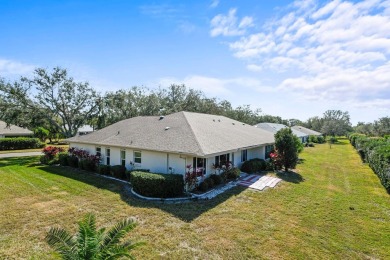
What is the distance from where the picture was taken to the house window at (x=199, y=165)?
46.1 feet

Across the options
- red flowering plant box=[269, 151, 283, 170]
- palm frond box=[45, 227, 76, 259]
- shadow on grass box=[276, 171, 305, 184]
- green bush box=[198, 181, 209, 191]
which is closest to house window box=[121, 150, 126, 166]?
green bush box=[198, 181, 209, 191]

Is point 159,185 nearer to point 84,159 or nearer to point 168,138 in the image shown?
point 168,138

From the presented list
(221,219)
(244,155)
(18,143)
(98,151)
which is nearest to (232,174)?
(244,155)

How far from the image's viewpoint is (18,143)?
1348 inches

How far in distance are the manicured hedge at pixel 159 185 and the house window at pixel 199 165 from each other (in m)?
1.68

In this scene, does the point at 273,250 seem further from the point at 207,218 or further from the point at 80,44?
the point at 80,44

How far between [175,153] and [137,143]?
12.8ft

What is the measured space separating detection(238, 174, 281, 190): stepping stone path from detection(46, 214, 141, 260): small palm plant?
1065 centimetres

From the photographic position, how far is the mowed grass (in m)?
7.49

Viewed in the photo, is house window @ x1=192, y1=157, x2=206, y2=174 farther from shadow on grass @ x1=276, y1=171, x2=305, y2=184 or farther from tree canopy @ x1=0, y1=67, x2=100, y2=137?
tree canopy @ x1=0, y1=67, x2=100, y2=137

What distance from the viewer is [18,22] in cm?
1365

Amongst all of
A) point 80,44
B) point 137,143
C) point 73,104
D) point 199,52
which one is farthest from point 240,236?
point 73,104

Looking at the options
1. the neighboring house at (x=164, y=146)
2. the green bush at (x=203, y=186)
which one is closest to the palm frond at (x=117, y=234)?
the neighboring house at (x=164, y=146)

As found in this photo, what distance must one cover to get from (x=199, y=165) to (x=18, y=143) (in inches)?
1320
